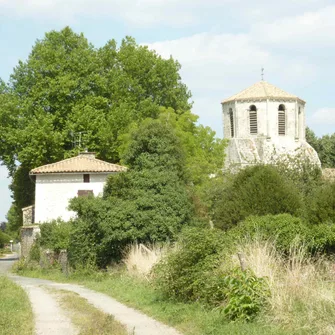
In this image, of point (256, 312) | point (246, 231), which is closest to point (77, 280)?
point (246, 231)

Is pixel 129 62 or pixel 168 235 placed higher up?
pixel 129 62

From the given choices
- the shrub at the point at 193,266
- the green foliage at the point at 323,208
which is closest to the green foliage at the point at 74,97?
the green foliage at the point at 323,208

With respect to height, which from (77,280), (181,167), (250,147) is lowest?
(77,280)

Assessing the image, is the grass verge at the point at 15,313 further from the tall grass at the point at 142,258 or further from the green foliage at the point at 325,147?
the green foliage at the point at 325,147

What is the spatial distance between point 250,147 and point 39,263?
36662 mm

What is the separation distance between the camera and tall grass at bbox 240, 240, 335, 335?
1180 centimetres

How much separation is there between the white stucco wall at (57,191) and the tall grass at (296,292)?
1314 inches

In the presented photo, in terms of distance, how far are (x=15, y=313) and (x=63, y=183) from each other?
34015 millimetres

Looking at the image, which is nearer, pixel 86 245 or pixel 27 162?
pixel 86 245

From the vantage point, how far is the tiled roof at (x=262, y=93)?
73375 mm

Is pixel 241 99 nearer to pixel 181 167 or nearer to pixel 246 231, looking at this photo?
pixel 181 167

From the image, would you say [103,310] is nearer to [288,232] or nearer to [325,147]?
[288,232]

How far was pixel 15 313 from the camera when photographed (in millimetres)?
16422

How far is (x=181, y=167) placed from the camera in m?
31.6
